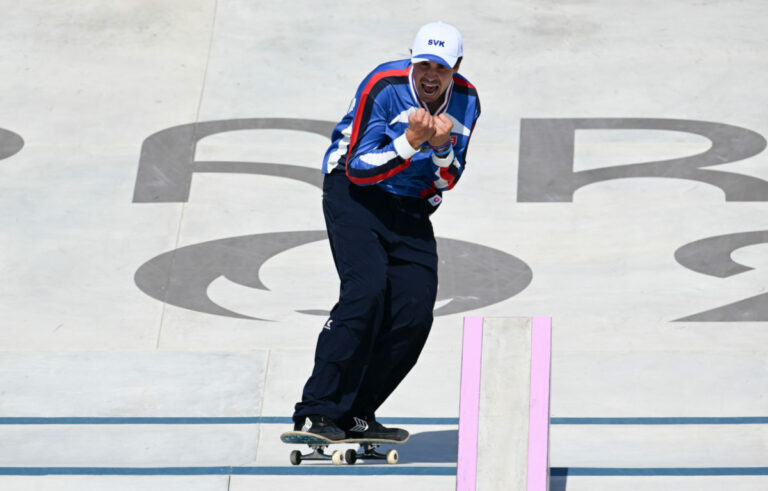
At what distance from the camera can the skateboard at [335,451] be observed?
6.56 m

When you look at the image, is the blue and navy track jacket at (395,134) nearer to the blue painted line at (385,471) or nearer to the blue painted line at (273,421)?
the blue painted line at (385,471)

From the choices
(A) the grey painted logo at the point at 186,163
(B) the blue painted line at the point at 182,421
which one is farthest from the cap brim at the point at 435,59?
(A) the grey painted logo at the point at 186,163

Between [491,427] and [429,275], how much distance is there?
102 cm

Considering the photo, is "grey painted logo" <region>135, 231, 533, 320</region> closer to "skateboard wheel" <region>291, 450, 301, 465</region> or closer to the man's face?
"skateboard wheel" <region>291, 450, 301, 465</region>

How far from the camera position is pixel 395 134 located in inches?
262

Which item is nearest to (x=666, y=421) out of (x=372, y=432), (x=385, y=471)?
(x=372, y=432)

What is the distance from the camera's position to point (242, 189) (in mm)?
10445

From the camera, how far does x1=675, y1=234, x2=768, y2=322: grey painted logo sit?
9.02 meters

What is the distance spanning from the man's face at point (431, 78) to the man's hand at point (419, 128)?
→ 0.18m

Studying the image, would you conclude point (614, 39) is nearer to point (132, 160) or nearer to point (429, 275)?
point (132, 160)

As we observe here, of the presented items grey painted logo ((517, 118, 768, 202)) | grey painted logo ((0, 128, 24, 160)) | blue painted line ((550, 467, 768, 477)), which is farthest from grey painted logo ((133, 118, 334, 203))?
blue painted line ((550, 467, 768, 477))

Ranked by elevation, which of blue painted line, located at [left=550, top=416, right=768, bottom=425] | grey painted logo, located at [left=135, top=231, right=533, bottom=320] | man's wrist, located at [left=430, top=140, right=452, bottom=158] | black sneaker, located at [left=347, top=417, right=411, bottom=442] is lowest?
black sneaker, located at [left=347, top=417, right=411, bottom=442]

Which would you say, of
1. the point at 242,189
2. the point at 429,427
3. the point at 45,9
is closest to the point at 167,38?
the point at 45,9

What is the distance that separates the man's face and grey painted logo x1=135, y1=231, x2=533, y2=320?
2.90 metres
